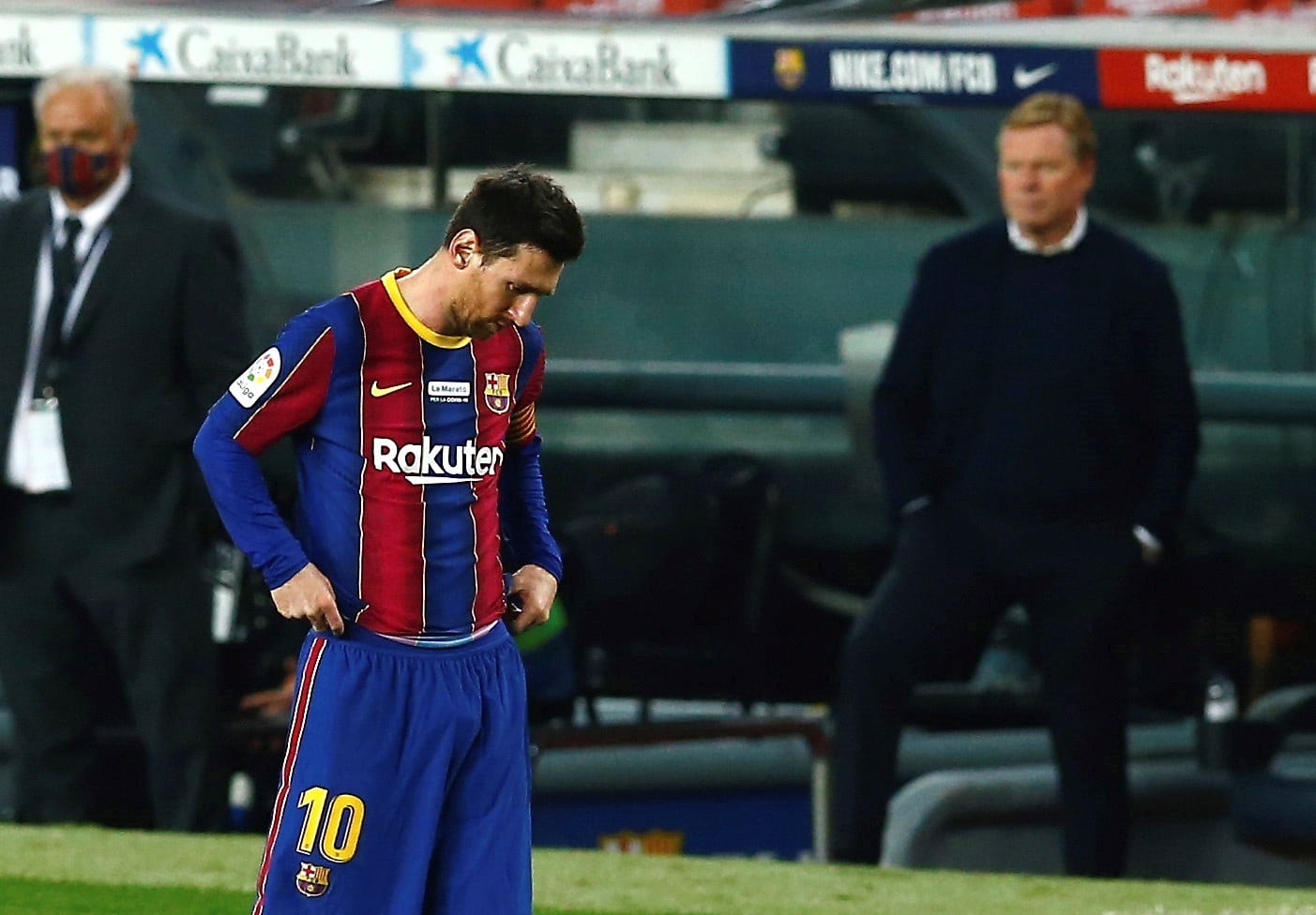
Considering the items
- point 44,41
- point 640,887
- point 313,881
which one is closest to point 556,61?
point 44,41

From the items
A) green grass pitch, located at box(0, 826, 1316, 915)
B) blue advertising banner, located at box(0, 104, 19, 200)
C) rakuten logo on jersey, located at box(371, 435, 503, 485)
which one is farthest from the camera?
blue advertising banner, located at box(0, 104, 19, 200)

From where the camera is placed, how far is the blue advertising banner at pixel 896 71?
211 inches

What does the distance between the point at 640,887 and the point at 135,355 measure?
1510mm

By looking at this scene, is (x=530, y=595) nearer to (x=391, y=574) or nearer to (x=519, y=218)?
(x=391, y=574)

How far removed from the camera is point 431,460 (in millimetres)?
3035

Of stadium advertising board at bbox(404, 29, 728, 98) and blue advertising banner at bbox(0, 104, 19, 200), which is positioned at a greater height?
stadium advertising board at bbox(404, 29, 728, 98)

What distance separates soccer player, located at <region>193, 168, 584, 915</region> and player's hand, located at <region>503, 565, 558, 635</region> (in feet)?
0.52

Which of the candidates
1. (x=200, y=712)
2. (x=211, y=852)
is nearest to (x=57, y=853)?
(x=211, y=852)

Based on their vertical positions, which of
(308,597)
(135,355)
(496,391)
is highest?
(496,391)

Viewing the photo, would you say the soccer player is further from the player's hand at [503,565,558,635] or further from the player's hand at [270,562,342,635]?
the player's hand at [503,565,558,635]

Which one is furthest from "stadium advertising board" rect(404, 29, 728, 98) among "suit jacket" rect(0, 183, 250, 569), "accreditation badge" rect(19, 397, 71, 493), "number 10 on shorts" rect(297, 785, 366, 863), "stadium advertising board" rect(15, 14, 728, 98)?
"number 10 on shorts" rect(297, 785, 366, 863)

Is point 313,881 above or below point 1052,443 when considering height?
below

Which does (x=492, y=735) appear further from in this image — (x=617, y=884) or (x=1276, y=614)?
(x=1276, y=614)

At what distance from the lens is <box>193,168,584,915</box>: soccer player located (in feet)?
9.78
